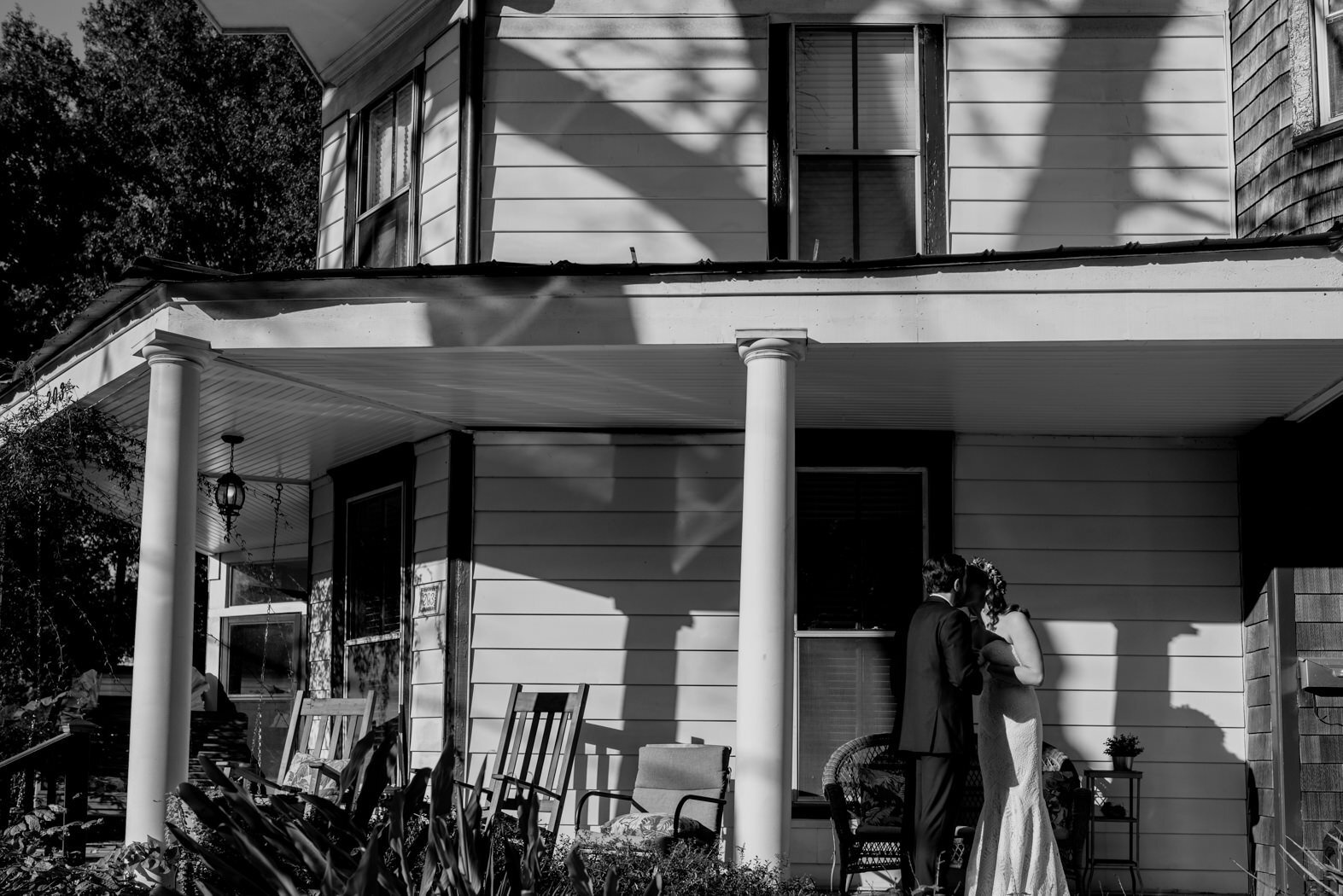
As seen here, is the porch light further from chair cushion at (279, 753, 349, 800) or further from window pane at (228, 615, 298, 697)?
window pane at (228, 615, 298, 697)

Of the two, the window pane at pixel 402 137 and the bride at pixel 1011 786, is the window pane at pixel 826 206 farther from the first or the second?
the bride at pixel 1011 786

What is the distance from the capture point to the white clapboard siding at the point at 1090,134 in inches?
322

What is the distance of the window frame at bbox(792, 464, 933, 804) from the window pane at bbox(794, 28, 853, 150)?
1.86 m

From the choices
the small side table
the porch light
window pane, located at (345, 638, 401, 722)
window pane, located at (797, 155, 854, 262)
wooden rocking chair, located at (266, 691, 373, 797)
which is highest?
window pane, located at (797, 155, 854, 262)

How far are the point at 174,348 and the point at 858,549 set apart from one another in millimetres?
3919

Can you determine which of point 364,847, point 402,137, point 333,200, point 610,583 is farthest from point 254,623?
point 364,847

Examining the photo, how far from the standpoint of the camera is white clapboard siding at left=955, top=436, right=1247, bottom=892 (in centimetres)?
798

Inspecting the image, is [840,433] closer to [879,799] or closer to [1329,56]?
[879,799]

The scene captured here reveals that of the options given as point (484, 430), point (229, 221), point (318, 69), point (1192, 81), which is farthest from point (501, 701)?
point (229, 221)

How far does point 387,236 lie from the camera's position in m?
9.07

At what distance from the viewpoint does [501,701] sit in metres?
8.27

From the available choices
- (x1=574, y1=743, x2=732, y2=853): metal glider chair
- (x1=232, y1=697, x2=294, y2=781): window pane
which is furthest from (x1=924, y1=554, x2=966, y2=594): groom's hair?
(x1=232, y1=697, x2=294, y2=781): window pane

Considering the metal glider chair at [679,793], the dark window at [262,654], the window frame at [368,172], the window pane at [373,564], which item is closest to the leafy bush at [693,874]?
the metal glider chair at [679,793]

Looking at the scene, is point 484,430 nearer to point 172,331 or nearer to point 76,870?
point 172,331
